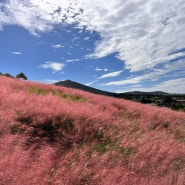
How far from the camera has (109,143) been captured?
640cm

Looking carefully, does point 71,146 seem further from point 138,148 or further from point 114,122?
point 114,122

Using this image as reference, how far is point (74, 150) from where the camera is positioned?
5234 mm

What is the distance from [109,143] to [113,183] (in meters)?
2.41

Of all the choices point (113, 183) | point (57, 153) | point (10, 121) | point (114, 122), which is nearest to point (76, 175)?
point (113, 183)

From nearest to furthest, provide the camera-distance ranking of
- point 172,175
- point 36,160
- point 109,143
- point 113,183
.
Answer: point 113,183, point 36,160, point 172,175, point 109,143

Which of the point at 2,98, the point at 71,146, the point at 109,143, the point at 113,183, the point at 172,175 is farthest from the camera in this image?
the point at 2,98

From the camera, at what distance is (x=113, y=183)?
3.99 m

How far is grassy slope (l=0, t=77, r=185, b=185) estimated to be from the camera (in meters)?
4.08

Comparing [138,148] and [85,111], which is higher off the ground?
[85,111]

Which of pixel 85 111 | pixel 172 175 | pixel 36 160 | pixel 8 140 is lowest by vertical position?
pixel 172 175

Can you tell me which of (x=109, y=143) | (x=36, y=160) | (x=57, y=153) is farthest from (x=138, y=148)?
(x=36, y=160)

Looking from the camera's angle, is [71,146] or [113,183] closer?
[113,183]

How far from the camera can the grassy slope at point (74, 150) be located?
4082 mm

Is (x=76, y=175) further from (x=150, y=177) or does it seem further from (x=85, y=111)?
(x=85, y=111)
